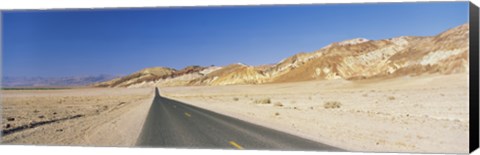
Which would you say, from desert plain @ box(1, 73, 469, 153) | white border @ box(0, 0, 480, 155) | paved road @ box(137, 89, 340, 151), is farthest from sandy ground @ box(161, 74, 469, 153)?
white border @ box(0, 0, 480, 155)

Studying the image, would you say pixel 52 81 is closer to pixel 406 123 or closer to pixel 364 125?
pixel 364 125

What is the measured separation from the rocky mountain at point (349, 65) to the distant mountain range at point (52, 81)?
427 millimetres

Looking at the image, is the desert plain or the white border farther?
the white border

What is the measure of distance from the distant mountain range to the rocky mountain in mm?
427

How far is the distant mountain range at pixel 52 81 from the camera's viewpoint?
17031 millimetres

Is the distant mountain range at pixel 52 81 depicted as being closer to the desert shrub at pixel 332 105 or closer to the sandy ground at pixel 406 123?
the sandy ground at pixel 406 123

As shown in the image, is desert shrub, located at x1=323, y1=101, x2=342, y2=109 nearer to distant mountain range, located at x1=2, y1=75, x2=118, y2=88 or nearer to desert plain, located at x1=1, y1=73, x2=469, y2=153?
desert plain, located at x1=1, y1=73, x2=469, y2=153

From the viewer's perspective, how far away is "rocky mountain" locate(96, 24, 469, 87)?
14.9 metres

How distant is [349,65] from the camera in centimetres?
1930

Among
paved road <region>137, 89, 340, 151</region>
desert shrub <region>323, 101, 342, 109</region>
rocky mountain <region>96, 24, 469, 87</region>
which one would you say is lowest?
paved road <region>137, 89, 340, 151</region>

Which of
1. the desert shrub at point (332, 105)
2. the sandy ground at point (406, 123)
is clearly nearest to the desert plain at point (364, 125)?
the sandy ground at point (406, 123)

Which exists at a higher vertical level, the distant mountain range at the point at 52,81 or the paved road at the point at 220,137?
the distant mountain range at the point at 52,81

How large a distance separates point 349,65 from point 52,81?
9.47 metres

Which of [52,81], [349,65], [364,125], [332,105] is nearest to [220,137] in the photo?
[364,125]
